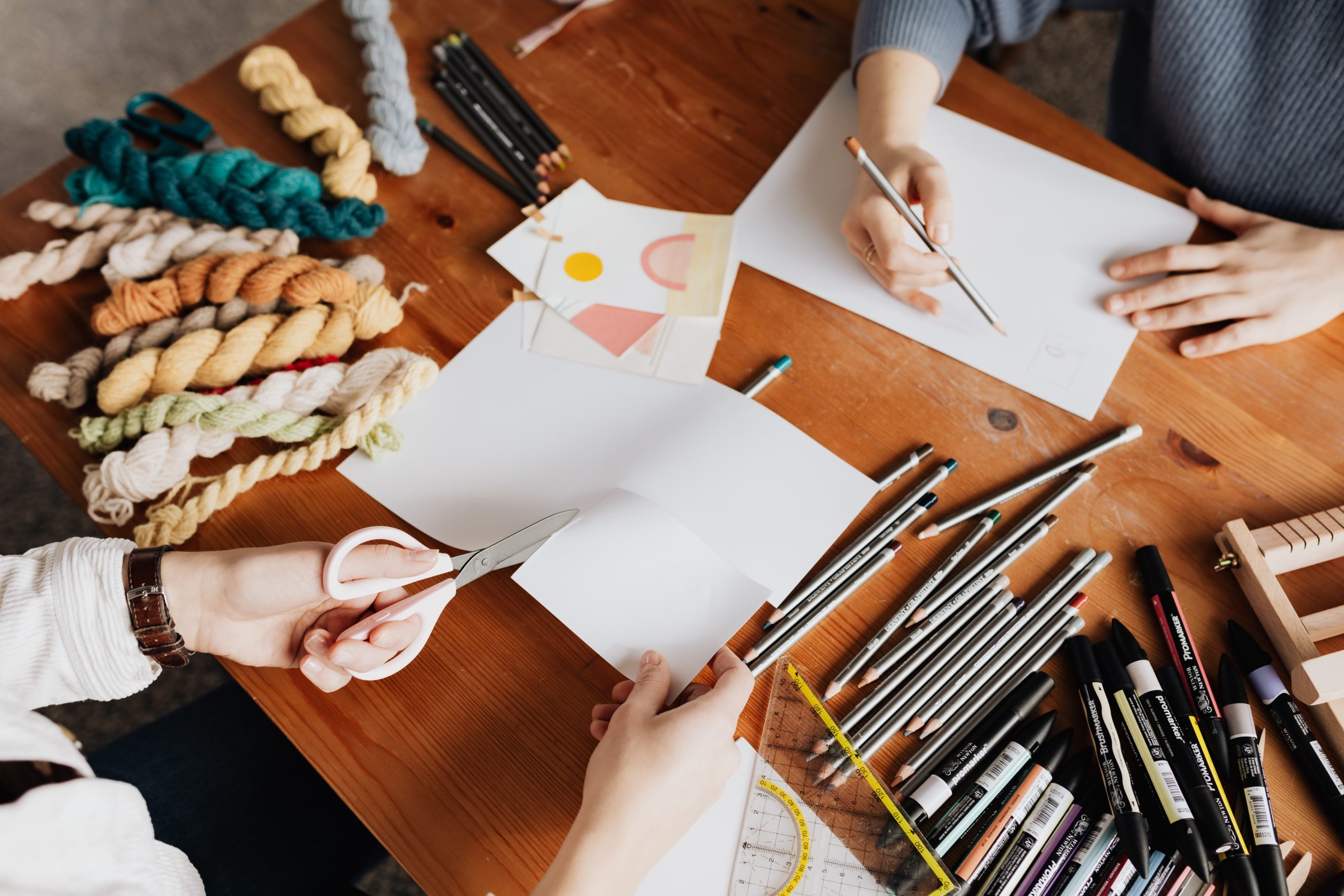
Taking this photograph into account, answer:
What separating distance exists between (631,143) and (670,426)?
1.16 ft

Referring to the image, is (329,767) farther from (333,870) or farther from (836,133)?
(836,133)

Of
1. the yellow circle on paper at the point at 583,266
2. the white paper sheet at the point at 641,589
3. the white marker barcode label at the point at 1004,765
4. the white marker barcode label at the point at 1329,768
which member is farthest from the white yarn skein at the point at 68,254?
the white marker barcode label at the point at 1329,768

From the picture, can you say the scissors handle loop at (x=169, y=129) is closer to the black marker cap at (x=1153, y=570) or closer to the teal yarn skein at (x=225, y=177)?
the teal yarn skein at (x=225, y=177)

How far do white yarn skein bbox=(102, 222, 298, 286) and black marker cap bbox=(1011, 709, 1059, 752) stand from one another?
78cm

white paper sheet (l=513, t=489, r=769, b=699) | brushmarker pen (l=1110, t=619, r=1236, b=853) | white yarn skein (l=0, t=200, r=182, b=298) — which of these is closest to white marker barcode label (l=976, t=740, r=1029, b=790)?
brushmarker pen (l=1110, t=619, r=1236, b=853)

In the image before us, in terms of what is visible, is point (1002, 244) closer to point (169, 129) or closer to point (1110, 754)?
point (1110, 754)

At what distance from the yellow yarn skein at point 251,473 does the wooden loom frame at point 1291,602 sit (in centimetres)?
74

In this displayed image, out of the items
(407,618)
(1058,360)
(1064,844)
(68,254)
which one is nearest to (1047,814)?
(1064,844)

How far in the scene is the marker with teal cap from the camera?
77cm

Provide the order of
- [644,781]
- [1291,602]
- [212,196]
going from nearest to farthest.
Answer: [644,781] < [1291,602] < [212,196]

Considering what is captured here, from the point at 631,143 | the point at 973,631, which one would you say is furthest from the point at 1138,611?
the point at 631,143

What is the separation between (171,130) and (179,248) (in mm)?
173

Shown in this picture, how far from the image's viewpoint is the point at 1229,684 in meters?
0.66

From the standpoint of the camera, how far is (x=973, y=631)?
69 cm
